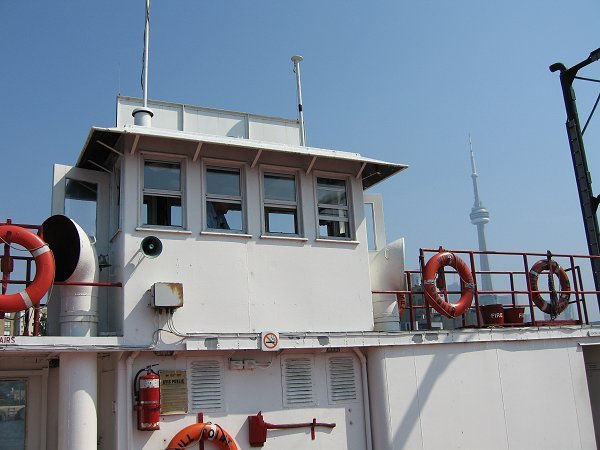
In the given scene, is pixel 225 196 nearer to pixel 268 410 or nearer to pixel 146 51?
pixel 146 51

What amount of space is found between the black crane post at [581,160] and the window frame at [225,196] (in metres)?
9.12

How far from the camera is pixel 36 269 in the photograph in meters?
9.27

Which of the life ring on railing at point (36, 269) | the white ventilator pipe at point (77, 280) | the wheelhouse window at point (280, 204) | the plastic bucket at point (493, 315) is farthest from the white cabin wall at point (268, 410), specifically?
the plastic bucket at point (493, 315)

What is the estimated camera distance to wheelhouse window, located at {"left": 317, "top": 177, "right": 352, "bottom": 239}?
1188 centimetres

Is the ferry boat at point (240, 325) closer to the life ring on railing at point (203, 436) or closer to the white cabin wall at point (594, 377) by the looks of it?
the life ring on railing at point (203, 436)

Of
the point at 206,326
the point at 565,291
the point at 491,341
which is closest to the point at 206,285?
the point at 206,326

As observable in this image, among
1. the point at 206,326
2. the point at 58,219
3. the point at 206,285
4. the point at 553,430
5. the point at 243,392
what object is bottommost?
the point at 553,430

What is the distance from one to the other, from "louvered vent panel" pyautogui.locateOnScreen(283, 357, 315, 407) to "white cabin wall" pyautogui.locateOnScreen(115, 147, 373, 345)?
59 centimetres

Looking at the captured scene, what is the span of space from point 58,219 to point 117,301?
163 cm

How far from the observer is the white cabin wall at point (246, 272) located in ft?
33.2

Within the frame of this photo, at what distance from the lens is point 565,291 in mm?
14023

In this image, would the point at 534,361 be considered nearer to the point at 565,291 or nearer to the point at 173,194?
the point at 565,291

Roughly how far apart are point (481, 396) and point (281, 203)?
520 cm

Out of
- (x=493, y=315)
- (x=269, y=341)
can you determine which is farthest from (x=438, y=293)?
(x=269, y=341)
